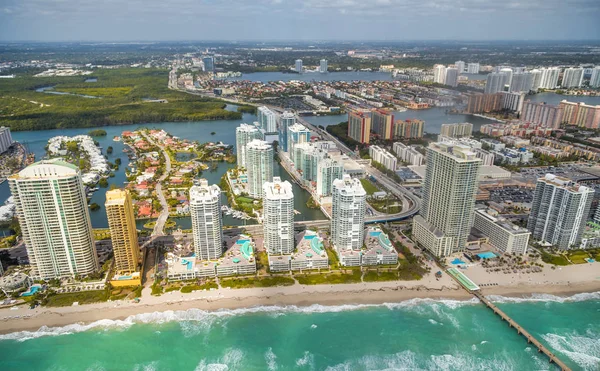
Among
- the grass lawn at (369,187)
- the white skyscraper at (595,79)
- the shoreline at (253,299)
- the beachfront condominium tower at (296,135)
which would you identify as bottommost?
the shoreline at (253,299)

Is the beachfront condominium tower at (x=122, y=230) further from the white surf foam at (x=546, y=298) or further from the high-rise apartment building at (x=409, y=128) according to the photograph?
the high-rise apartment building at (x=409, y=128)

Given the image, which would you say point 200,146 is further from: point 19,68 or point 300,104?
point 19,68

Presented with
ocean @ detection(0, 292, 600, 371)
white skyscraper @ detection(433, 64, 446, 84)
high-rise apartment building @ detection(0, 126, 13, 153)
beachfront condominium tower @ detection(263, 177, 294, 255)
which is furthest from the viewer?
white skyscraper @ detection(433, 64, 446, 84)

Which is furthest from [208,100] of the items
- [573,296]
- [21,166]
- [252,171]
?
[573,296]

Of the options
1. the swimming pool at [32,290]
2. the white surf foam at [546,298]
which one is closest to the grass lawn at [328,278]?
the white surf foam at [546,298]

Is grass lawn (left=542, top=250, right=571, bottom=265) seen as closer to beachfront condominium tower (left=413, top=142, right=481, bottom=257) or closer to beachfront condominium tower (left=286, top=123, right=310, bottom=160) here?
beachfront condominium tower (left=413, top=142, right=481, bottom=257)

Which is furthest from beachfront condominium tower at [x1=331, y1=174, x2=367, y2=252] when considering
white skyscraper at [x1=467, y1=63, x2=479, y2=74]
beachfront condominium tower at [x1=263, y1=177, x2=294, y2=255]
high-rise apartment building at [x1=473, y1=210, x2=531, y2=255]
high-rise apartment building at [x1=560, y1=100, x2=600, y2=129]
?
high-rise apartment building at [x1=560, y1=100, x2=600, y2=129]

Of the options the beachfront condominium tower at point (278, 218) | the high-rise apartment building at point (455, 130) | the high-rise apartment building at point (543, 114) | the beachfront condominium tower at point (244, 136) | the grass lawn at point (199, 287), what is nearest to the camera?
the grass lawn at point (199, 287)
